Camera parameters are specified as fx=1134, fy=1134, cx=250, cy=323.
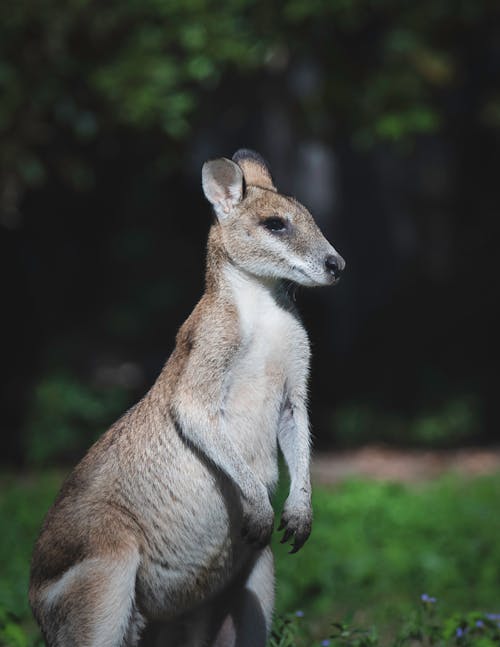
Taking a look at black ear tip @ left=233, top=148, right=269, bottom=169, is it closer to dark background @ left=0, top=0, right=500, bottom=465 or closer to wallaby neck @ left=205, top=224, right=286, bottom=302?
wallaby neck @ left=205, top=224, right=286, bottom=302

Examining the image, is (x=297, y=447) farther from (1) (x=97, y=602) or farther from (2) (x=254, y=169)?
(2) (x=254, y=169)

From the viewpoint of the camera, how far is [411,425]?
38.6 feet

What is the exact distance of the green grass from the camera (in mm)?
5645

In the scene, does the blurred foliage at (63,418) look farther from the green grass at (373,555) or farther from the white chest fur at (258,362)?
the white chest fur at (258,362)

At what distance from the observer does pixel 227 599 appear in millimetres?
3963

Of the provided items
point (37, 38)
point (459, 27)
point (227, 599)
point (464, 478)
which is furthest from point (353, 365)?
point (227, 599)

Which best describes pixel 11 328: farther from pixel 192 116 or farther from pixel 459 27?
pixel 459 27

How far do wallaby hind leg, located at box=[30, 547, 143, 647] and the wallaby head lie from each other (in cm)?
105

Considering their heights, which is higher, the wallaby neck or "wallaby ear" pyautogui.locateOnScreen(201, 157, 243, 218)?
"wallaby ear" pyautogui.locateOnScreen(201, 157, 243, 218)

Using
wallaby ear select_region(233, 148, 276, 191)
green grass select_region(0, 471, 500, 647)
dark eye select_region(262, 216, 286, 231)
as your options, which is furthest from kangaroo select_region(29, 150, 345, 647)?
green grass select_region(0, 471, 500, 647)

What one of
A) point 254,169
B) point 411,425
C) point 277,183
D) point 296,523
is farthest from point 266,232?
point 411,425

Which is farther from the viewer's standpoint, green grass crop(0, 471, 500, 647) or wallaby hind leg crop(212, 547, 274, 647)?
green grass crop(0, 471, 500, 647)

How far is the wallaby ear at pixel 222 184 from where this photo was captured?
3.84 m

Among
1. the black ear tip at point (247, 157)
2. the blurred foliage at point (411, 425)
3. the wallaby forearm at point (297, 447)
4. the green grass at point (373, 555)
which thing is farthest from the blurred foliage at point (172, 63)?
the wallaby forearm at point (297, 447)
